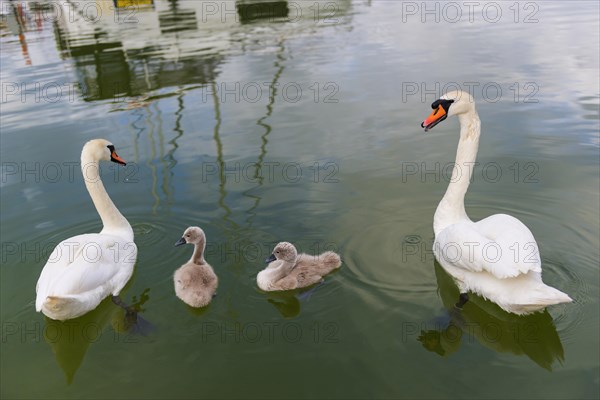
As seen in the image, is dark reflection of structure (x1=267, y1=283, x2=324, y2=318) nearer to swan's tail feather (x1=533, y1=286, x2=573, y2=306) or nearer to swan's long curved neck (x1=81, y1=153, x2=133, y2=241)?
swan's long curved neck (x1=81, y1=153, x2=133, y2=241)

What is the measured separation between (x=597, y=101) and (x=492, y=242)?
642 centimetres

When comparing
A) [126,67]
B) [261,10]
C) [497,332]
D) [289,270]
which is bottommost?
[497,332]

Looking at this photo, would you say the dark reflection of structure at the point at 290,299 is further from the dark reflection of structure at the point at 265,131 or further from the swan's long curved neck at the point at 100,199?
the swan's long curved neck at the point at 100,199

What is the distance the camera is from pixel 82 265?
4648mm

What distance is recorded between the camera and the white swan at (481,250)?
4.05m

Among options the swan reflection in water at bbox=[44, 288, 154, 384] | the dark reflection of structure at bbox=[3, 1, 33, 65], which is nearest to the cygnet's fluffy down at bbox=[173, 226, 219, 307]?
the swan reflection in water at bbox=[44, 288, 154, 384]

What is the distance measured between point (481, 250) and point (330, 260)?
4.94ft

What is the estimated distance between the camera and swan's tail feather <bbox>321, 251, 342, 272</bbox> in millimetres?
5293

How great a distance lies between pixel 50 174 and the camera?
8.20 m

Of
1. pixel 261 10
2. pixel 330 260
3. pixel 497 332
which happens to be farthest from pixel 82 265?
pixel 261 10

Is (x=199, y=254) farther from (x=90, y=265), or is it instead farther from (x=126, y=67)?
(x=126, y=67)

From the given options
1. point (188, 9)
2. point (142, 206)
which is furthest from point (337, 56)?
point (188, 9)

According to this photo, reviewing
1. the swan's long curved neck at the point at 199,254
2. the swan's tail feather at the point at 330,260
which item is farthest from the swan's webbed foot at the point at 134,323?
the swan's tail feather at the point at 330,260

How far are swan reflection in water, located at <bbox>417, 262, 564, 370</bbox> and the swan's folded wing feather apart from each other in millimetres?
2840
